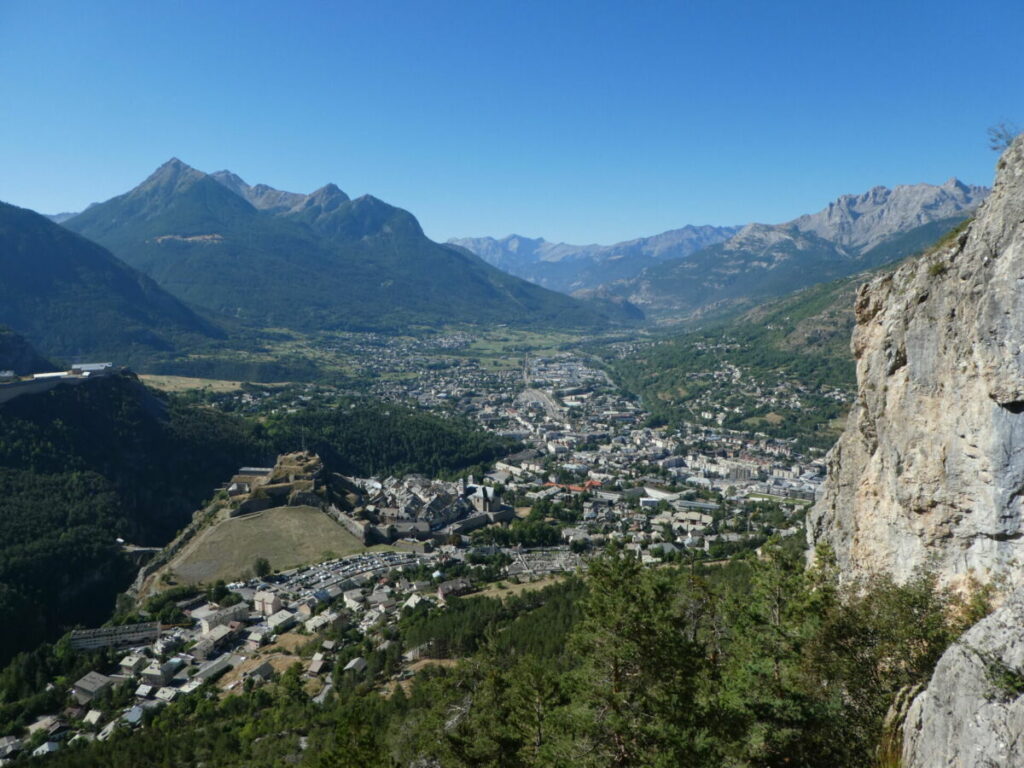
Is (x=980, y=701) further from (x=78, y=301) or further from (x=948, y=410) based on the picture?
(x=78, y=301)

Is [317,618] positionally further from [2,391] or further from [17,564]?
[2,391]

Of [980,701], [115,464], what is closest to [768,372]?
[115,464]

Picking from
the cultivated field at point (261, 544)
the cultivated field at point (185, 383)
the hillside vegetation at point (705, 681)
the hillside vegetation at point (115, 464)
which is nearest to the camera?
the hillside vegetation at point (705, 681)

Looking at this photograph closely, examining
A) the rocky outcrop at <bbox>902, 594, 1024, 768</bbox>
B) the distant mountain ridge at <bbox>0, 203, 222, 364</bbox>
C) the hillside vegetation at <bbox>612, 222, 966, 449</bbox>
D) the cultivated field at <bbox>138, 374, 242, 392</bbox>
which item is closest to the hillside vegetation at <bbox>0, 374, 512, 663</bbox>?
the cultivated field at <bbox>138, 374, 242, 392</bbox>

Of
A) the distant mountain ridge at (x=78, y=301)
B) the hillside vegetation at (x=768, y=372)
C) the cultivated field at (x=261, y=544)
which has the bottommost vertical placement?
the cultivated field at (x=261, y=544)

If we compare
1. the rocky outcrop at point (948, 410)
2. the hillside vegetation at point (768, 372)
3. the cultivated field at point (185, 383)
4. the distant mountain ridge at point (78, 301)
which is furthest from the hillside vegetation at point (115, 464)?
the distant mountain ridge at point (78, 301)

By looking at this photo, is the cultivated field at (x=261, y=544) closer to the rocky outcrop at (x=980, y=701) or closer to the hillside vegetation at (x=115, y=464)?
the hillside vegetation at (x=115, y=464)

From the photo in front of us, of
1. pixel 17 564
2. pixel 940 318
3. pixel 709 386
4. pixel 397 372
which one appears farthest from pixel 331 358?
pixel 940 318
